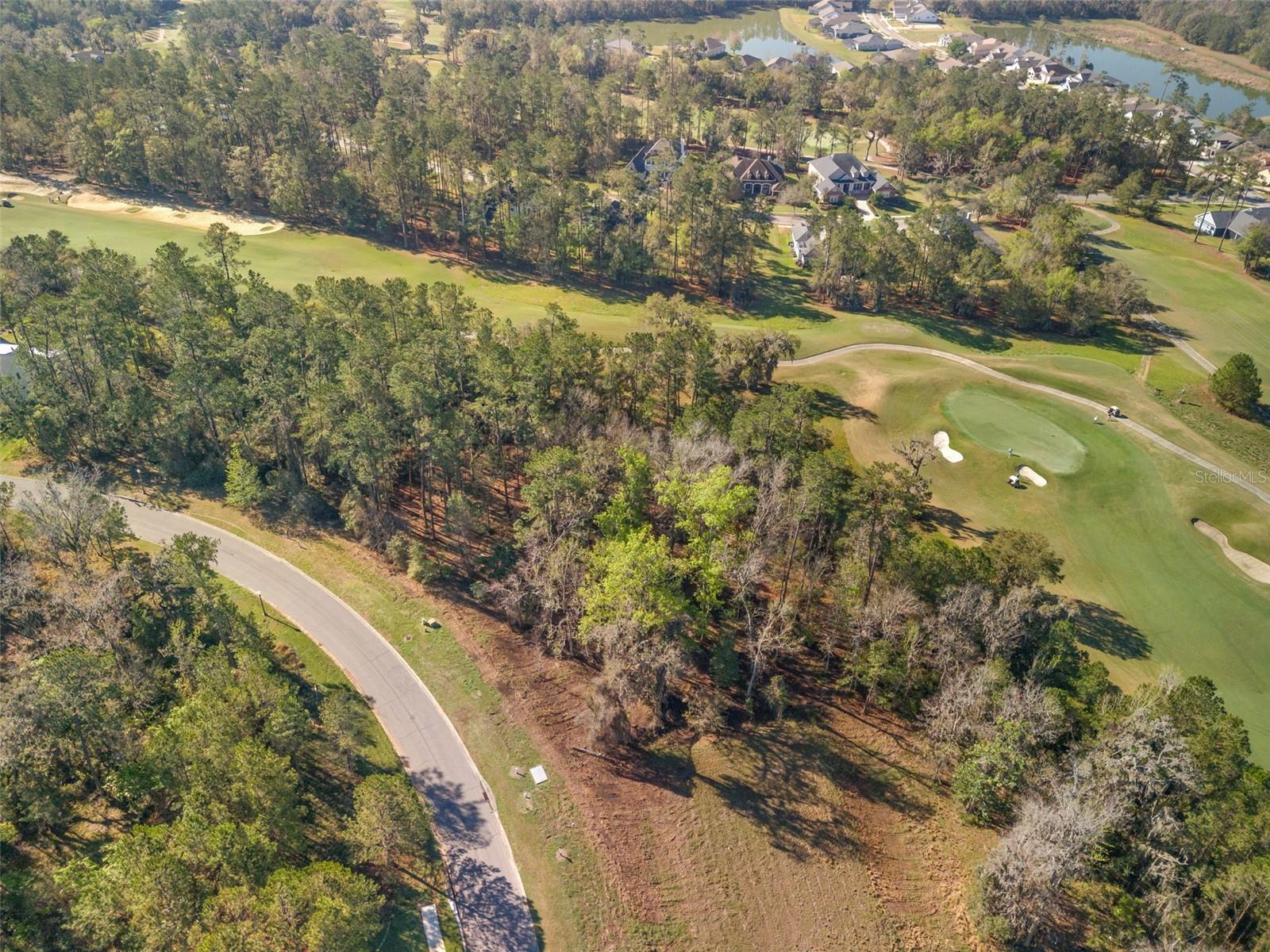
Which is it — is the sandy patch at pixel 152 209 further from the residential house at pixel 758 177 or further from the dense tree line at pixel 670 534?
the residential house at pixel 758 177

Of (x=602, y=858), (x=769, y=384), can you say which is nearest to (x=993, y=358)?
(x=769, y=384)

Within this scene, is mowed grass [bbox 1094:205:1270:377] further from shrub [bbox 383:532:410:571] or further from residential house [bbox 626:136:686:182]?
shrub [bbox 383:532:410:571]

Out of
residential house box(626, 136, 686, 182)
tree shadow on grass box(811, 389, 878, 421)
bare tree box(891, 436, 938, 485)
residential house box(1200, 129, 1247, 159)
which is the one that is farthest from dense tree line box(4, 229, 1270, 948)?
residential house box(1200, 129, 1247, 159)

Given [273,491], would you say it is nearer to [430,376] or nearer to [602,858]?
[430,376]

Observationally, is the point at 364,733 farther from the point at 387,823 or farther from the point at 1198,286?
the point at 1198,286

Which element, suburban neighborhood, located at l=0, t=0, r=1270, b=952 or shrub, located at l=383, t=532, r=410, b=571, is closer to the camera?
suburban neighborhood, located at l=0, t=0, r=1270, b=952
